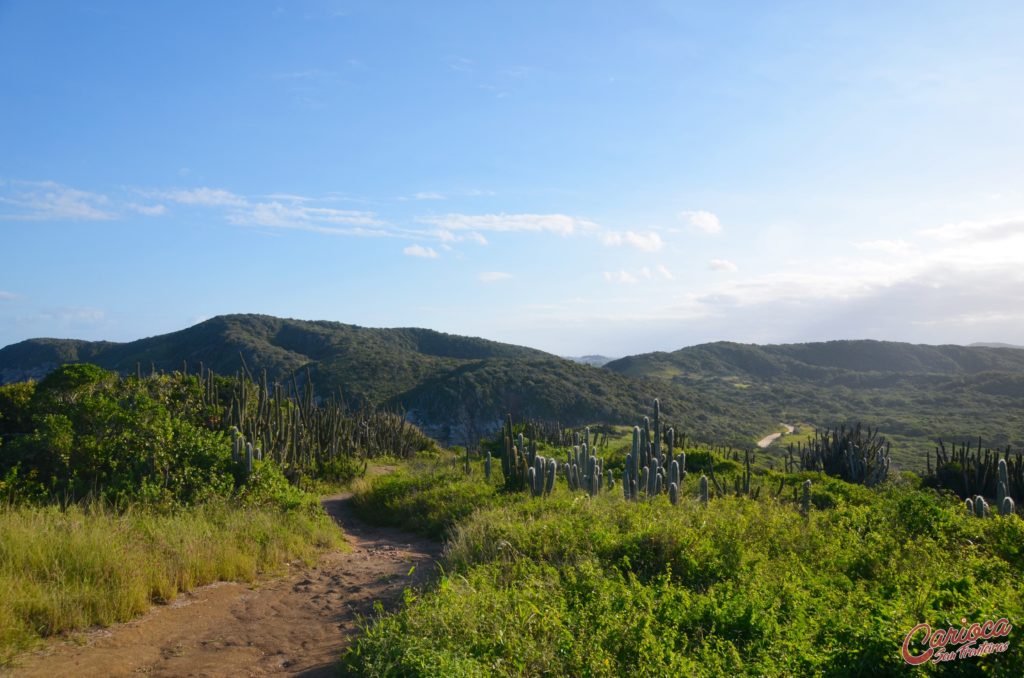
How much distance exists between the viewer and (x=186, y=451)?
35.5ft

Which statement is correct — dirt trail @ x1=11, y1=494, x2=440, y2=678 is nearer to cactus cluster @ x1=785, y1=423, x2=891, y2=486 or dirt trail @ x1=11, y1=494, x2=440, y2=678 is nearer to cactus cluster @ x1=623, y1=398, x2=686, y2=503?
cactus cluster @ x1=623, y1=398, x2=686, y2=503

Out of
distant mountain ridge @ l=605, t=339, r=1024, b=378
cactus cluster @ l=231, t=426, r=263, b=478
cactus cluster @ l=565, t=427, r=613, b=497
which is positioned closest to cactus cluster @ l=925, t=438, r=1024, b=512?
cactus cluster @ l=565, t=427, r=613, b=497

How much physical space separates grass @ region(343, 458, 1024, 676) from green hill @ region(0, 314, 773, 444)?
3127cm

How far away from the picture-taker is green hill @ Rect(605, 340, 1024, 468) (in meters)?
50.5

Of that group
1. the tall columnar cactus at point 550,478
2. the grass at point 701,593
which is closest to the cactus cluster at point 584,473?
the tall columnar cactus at point 550,478

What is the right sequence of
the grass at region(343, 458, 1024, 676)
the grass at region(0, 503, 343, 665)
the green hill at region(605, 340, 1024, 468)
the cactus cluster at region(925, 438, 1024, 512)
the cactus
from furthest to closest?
the green hill at region(605, 340, 1024, 468)
the cactus cluster at region(925, 438, 1024, 512)
the cactus
the grass at region(0, 503, 343, 665)
the grass at region(343, 458, 1024, 676)

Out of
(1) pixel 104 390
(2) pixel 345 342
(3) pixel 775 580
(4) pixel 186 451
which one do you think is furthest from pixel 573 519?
(2) pixel 345 342

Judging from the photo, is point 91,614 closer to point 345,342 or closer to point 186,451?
point 186,451

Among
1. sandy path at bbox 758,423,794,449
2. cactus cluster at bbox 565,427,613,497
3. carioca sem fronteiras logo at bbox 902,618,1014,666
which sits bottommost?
sandy path at bbox 758,423,794,449

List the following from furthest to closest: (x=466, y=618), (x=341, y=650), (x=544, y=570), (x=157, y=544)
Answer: (x=157, y=544) → (x=544, y=570) → (x=341, y=650) → (x=466, y=618)

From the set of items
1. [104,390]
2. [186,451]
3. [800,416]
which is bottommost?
[800,416]

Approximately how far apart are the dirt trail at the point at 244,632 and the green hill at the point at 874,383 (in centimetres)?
3058

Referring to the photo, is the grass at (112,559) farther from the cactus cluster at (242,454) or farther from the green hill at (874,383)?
the green hill at (874,383)

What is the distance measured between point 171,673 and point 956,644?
5.87 m
